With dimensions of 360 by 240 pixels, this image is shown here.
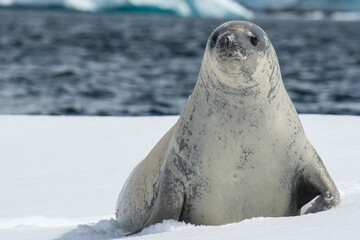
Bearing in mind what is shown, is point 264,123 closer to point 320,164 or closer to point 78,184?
point 320,164

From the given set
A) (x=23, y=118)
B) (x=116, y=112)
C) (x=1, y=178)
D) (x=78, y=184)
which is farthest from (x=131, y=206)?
(x=116, y=112)

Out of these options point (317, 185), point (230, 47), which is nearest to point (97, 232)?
point (317, 185)

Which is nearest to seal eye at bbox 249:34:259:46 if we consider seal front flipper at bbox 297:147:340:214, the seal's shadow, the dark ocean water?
seal front flipper at bbox 297:147:340:214

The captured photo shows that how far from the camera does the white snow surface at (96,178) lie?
247cm

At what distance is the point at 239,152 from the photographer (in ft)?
9.13

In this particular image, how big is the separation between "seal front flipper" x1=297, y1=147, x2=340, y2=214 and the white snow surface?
66mm

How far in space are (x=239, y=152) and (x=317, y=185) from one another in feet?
1.12

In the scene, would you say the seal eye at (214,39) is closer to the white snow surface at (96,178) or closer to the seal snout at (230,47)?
the seal snout at (230,47)

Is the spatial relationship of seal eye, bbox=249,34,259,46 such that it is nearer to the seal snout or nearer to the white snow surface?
the seal snout

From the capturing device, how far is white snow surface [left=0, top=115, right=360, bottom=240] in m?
2.47

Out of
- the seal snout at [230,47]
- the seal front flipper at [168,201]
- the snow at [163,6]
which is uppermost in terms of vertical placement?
the seal snout at [230,47]

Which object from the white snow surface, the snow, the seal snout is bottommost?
the snow

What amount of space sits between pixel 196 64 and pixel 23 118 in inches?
A: 626

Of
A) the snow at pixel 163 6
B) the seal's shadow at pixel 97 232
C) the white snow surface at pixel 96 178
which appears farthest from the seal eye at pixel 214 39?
the snow at pixel 163 6
